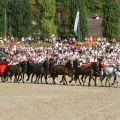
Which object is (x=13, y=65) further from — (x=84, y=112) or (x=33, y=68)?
(x=84, y=112)

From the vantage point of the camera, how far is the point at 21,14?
76.2m

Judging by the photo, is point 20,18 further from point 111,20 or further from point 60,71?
point 60,71

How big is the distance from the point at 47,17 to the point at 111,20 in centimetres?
976

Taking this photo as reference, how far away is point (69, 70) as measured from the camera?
3650cm

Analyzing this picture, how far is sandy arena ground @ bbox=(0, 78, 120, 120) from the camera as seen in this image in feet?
73.0

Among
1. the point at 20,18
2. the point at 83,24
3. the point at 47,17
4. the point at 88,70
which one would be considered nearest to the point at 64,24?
the point at 83,24

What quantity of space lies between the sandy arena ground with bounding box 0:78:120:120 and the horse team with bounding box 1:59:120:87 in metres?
0.99

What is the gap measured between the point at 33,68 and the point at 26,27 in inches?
1483

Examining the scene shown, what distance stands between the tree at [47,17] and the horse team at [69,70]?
36.4 metres

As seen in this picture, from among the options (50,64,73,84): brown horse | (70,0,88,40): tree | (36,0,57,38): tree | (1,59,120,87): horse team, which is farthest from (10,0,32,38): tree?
(50,64,73,84): brown horse

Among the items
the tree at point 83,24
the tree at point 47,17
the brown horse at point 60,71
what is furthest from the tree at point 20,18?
the brown horse at point 60,71

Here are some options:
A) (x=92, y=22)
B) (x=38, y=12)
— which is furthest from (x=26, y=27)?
(x=92, y=22)

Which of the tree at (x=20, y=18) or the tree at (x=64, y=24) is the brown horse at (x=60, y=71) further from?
the tree at (x=20, y=18)

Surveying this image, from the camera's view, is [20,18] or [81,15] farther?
[20,18]
